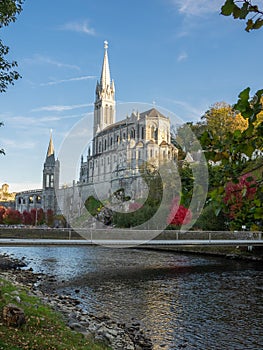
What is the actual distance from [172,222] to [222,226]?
4730 millimetres

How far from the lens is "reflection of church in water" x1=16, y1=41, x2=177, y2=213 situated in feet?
242

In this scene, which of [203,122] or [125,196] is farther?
[125,196]

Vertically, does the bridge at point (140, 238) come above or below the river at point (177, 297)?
above

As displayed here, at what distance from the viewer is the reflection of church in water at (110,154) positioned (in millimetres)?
73875

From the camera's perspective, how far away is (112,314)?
11.9m

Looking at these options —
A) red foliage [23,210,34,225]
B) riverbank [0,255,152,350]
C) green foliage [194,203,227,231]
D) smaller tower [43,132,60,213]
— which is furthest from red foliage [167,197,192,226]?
smaller tower [43,132,60,213]

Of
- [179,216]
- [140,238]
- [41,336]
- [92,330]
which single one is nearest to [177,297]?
[92,330]

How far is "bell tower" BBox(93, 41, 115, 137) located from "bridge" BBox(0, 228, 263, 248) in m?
85.8

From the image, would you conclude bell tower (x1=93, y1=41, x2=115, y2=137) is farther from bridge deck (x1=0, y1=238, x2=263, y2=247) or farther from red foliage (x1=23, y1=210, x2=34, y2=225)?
bridge deck (x1=0, y1=238, x2=263, y2=247)

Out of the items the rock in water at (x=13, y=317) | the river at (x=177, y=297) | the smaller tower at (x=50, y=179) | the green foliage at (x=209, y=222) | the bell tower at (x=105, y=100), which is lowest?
the river at (x=177, y=297)

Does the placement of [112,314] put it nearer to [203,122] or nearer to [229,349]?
[229,349]

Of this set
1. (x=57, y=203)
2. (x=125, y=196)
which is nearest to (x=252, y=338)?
(x=125, y=196)

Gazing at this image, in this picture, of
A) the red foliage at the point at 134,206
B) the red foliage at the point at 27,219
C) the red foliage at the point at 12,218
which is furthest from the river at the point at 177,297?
the red foliage at the point at 12,218

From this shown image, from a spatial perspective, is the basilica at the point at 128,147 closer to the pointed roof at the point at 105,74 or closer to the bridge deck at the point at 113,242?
the pointed roof at the point at 105,74
